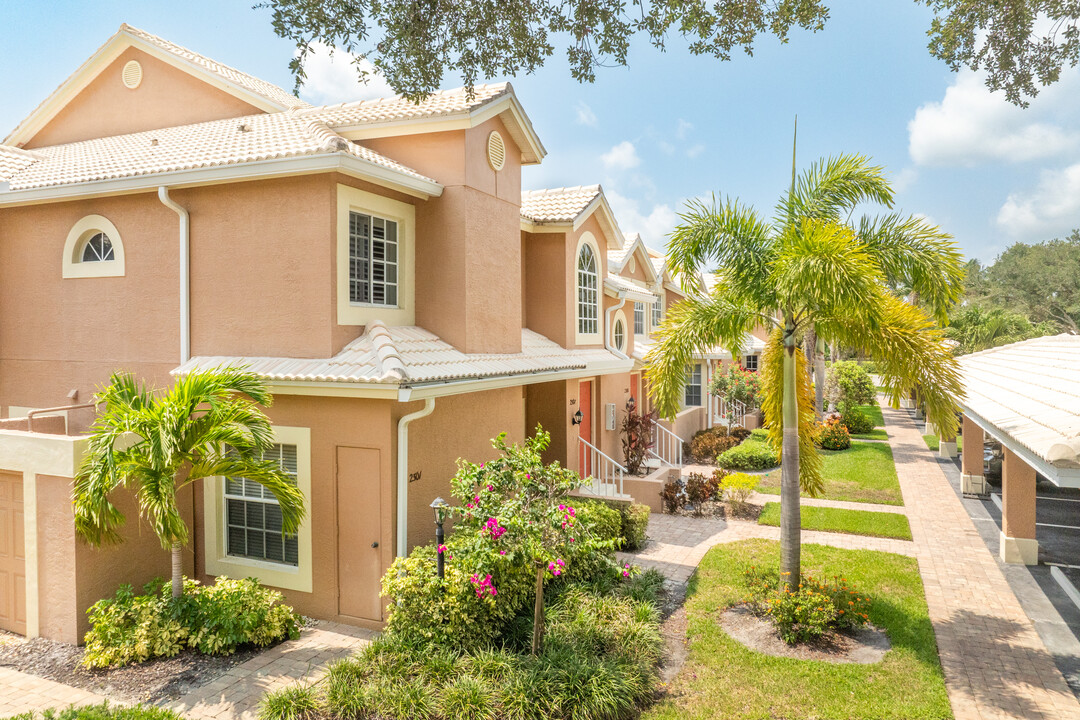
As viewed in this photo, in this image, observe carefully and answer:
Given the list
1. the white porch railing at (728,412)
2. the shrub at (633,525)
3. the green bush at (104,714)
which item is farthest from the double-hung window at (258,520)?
the white porch railing at (728,412)

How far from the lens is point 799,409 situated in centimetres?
1058

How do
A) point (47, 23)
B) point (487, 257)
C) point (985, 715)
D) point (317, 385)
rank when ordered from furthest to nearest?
1. point (487, 257)
2. point (47, 23)
3. point (317, 385)
4. point (985, 715)

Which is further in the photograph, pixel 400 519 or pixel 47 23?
pixel 47 23

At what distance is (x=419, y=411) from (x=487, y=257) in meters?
3.73

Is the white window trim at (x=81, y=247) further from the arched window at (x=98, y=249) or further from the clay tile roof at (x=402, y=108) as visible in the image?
the clay tile roof at (x=402, y=108)

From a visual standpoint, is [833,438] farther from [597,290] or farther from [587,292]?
[587,292]

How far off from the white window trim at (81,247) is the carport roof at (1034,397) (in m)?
13.1

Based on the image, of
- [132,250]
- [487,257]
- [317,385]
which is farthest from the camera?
[487,257]

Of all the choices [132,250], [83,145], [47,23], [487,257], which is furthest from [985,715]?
[83,145]

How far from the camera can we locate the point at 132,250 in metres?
10.6

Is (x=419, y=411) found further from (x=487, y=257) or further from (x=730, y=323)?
(x=730, y=323)

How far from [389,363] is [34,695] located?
5146mm

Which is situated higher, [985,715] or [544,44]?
[544,44]

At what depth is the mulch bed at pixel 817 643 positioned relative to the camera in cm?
826
